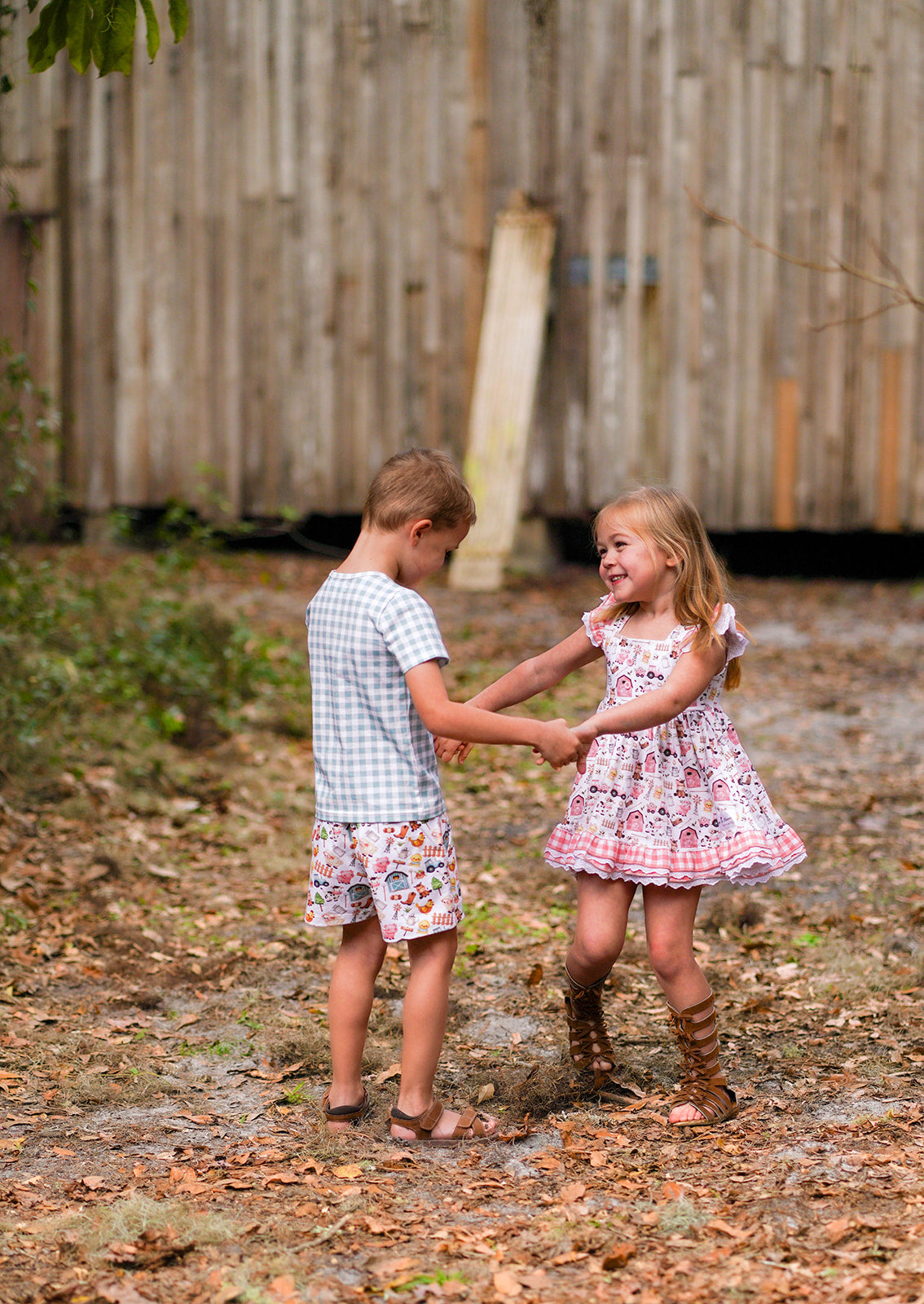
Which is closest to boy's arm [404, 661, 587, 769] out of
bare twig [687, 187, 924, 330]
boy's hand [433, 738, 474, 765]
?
boy's hand [433, 738, 474, 765]

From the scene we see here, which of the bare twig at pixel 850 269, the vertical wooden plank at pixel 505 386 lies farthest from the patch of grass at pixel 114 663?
the bare twig at pixel 850 269

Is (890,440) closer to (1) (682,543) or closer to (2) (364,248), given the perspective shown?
(2) (364,248)

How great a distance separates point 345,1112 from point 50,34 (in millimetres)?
2846

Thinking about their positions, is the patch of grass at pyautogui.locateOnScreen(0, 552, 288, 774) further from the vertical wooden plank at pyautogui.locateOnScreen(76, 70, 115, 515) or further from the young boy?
the young boy

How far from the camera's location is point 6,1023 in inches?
151

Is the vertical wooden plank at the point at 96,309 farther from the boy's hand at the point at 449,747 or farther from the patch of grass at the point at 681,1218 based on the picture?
the patch of grass at the point at 681,1218

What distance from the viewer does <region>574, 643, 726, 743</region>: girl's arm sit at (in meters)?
3.11

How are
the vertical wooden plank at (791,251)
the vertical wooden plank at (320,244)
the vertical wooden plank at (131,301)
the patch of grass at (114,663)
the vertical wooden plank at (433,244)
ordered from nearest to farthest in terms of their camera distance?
the patch of grass at (114,663) < the vertical wooden plank at (791,251) < the vertical wooden plank at (433,244) < the vertical wooden plank at (320,244) < the vertical wooden plank at (131,301)

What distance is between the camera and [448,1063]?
367 cm

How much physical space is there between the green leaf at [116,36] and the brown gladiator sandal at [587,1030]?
2613 mm

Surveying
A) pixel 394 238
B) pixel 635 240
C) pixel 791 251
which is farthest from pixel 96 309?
pixel 791 251

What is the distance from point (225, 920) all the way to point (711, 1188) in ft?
7.77

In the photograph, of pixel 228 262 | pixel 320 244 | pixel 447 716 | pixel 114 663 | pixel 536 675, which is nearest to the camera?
pixel 447 716

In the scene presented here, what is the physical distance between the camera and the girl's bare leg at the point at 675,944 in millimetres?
3246
